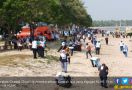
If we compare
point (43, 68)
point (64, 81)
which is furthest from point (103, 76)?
point (43, 68)

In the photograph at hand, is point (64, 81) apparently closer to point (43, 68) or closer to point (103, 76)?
point (103, 76)

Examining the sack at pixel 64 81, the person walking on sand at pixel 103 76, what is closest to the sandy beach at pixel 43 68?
the sack at pixel 64 81

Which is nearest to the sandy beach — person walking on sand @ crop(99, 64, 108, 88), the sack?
the sack

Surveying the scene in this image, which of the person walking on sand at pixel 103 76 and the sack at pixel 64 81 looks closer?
the sack at pixel 64 81

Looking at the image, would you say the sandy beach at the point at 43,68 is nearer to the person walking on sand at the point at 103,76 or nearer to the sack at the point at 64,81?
the sack at the point at 64,81

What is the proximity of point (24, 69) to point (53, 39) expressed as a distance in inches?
1202

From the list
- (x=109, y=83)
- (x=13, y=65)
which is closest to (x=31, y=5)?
(x=13, y=65)

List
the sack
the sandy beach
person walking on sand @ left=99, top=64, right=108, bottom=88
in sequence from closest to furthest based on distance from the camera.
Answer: the sack < person walking on sand @ left=99, top=64, right=108, bottom=88 < the sandy beach

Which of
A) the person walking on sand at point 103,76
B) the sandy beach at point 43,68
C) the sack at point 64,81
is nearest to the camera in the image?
the sack at point 64,81

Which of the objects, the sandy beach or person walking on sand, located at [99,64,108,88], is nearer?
person walking on sand, located at [99,64,108,88]

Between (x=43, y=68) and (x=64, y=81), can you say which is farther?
(x=43, y=68)

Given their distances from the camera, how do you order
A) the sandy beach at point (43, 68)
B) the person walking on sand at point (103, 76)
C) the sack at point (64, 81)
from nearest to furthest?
the sack at point (64, 81)
the person walking on sand at point (103, 76)
the sandy beach at point (43, 68)

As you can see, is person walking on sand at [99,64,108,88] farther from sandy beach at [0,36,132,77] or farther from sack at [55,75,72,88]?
sandy beach at [0,36,132,77]

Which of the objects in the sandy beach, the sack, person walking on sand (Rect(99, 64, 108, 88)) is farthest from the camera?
the sandy beach
